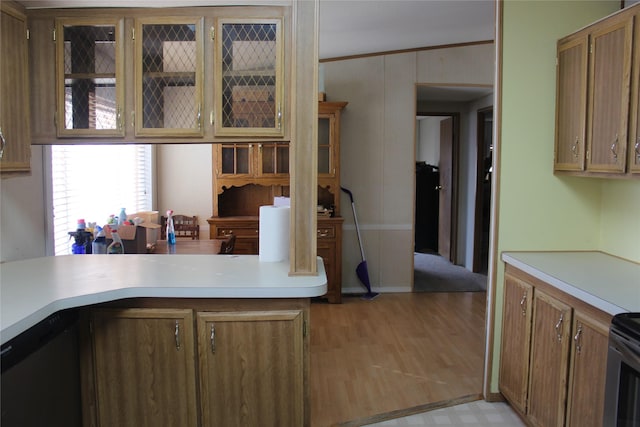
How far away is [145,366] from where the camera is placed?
229 cm

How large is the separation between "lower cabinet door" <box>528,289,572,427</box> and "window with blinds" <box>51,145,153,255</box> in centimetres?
276

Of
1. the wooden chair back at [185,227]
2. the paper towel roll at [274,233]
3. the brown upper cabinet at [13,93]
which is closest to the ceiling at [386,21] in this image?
the brown upper cabinet at [13,93]

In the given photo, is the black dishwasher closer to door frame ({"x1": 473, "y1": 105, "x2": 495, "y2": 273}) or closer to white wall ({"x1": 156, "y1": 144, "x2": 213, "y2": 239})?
white wall ({"x1": 156, "y1": 144, "x2": 213, "y2": 239})

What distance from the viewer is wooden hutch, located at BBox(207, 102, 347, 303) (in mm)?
5000

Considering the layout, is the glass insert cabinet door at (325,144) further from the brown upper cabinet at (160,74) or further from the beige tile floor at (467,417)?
the beige tile floor at (467,417)

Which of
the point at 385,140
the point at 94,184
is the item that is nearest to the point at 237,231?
the point at 94,184

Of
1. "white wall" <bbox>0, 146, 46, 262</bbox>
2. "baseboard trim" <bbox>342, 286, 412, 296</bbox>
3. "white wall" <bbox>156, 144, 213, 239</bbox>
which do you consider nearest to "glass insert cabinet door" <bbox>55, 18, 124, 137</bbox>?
"white wall" <bbox>0, 146, 46, 262</bbox>

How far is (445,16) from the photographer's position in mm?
4023

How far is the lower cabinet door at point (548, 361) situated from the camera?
7.54ft

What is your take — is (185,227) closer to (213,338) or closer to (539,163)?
(213,338)

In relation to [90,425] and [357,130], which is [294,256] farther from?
[357,130]

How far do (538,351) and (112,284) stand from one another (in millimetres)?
2044

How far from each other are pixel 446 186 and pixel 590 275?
15.8 ft

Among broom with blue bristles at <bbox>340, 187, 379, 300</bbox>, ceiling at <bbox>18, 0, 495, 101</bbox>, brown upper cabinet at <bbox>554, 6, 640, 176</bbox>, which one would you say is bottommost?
Result: broom with blue bristles at <bbox>340, 187, 379, 300</bbox>
